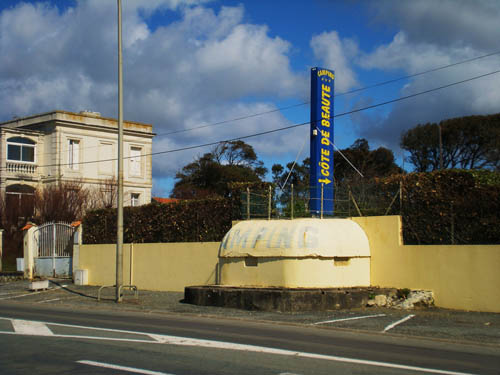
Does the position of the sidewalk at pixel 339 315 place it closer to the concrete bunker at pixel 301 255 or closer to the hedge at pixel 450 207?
the concrete bunker at pixel 301 255

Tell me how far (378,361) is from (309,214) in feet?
35.6

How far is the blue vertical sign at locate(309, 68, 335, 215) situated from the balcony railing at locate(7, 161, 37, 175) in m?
28.8

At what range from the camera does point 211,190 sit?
2270 inches

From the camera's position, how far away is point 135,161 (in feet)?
160

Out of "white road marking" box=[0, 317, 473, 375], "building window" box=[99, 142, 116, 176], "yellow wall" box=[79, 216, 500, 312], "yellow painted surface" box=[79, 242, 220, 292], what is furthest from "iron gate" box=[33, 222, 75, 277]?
"white road marking" box=[0, 317, 473, 375]

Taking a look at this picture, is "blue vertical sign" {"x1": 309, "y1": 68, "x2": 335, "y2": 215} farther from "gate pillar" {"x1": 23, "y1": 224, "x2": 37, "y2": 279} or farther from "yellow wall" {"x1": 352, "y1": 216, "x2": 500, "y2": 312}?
"gate pillar" {"x1": 23, "y1": 224, "x2": 37, "y2": 279}

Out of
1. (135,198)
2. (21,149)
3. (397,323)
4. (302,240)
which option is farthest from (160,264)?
(135,198)

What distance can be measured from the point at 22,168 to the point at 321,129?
95.9 ft

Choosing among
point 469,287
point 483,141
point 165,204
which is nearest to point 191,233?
point 165,204

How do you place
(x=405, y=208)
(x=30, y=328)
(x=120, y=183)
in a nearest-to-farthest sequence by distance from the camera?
1. (x=30, y=328)
2. (x=405, y=208)
3. (x=120, y=183)

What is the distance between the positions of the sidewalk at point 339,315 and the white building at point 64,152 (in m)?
21.7

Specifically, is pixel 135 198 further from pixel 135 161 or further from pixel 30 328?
pixel 30 328

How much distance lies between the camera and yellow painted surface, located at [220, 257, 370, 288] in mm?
17484

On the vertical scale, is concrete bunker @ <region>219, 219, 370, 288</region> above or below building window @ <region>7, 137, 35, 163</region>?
below
